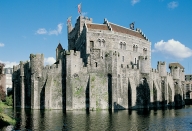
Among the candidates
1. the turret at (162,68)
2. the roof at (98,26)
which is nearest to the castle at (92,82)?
the turret at (162,68)

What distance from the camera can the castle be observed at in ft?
168

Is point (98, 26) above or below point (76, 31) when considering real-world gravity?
below

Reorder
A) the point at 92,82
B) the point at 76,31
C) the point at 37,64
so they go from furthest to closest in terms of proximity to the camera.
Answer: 1. the point at 76,31
2. the point at 37,64
3. the point at 92,82

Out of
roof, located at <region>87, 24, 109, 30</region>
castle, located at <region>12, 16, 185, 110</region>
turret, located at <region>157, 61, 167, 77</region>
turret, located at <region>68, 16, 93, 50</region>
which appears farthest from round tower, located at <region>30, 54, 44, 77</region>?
turret, located at <region>157, 61, 167, 77</region>

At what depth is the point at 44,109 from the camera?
175ft

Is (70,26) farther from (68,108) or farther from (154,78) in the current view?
(68,108)

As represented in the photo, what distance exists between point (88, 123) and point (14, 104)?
37349mm

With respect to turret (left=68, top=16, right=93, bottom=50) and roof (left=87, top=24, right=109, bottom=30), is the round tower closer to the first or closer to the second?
roof (left=87, top=24, right=109, bottom=30)

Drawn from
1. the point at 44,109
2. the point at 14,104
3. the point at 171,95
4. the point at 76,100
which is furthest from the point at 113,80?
the point at 14,104

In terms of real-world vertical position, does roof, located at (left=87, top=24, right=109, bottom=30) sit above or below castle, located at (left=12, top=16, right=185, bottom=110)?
above

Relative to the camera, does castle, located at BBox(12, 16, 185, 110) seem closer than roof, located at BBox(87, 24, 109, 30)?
Yes

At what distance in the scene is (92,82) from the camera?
168 feet

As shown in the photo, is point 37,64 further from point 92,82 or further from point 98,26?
point 98,26

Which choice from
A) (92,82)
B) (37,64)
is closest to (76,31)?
(37,64)
